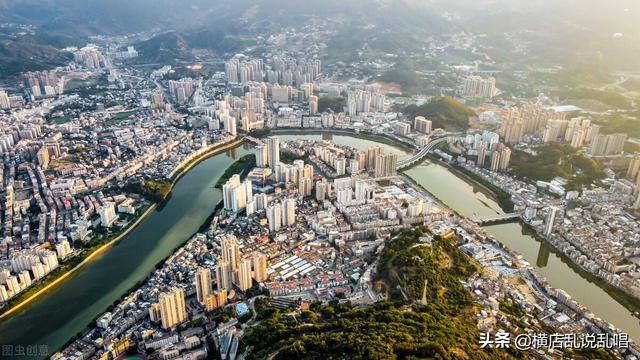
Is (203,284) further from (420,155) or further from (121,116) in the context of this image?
(121,116)

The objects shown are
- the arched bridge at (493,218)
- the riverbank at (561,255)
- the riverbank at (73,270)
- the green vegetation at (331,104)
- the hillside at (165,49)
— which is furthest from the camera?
the hillside at (165,49)

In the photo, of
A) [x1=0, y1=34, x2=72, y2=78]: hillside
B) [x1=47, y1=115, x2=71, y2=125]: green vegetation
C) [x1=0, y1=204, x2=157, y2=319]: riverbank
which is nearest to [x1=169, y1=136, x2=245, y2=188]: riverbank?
[x1=0, y1=204, x2=157, y2=319]: riverbank

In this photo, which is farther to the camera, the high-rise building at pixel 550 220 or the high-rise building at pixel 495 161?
the high-rise building at pixel 495 161

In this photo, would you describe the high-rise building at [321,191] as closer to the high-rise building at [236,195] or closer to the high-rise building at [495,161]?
the high-rise building at [236,195]

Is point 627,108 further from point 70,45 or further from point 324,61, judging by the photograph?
point 70,45

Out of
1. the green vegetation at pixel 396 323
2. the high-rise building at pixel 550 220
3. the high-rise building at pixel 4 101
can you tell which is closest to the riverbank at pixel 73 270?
the green vegetation at pixel 396 323

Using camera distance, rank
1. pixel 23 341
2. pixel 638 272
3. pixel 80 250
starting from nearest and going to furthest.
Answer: pixel 23 341, pixel 638 272, pixel 80 250

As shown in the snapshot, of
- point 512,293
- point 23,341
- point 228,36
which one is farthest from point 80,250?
point 228,36

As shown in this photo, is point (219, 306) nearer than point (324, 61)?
Yes
